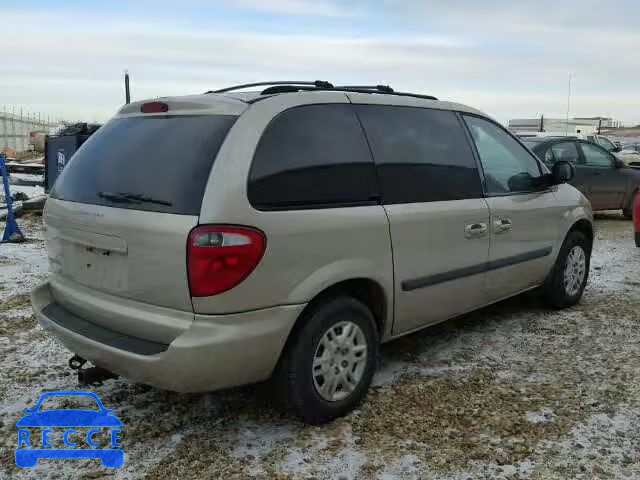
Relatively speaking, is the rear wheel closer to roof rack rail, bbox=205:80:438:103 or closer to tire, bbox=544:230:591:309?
tire, bbox=544:230:591:309

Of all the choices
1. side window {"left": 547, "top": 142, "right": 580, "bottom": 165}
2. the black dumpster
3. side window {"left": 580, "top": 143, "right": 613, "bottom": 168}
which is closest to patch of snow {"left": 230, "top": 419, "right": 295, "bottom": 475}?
the black dumpster

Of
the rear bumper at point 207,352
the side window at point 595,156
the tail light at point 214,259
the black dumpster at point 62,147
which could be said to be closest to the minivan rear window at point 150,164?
the tail light at point 214,259

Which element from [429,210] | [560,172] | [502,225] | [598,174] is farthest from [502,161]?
[598,174]

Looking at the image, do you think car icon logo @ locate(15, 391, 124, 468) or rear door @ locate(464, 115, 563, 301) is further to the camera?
rear door @ locate(464, 115, 563, 301)

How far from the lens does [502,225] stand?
4.14 m

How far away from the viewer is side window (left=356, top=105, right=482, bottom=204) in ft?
11.2

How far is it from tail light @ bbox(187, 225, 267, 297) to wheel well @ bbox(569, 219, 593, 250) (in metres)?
3.52

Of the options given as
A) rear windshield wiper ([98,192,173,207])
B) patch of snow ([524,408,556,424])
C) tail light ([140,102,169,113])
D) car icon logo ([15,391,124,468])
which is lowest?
car icon logo ([15,391,124,468])

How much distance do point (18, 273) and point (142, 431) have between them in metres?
4.05

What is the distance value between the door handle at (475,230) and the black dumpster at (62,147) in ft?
18.2

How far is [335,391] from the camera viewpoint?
313 cm

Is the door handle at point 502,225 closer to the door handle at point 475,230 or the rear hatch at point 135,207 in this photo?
the door handle at point 475,230

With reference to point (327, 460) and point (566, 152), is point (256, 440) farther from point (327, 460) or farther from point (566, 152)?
point (566, 152)

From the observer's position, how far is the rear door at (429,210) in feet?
11.2
